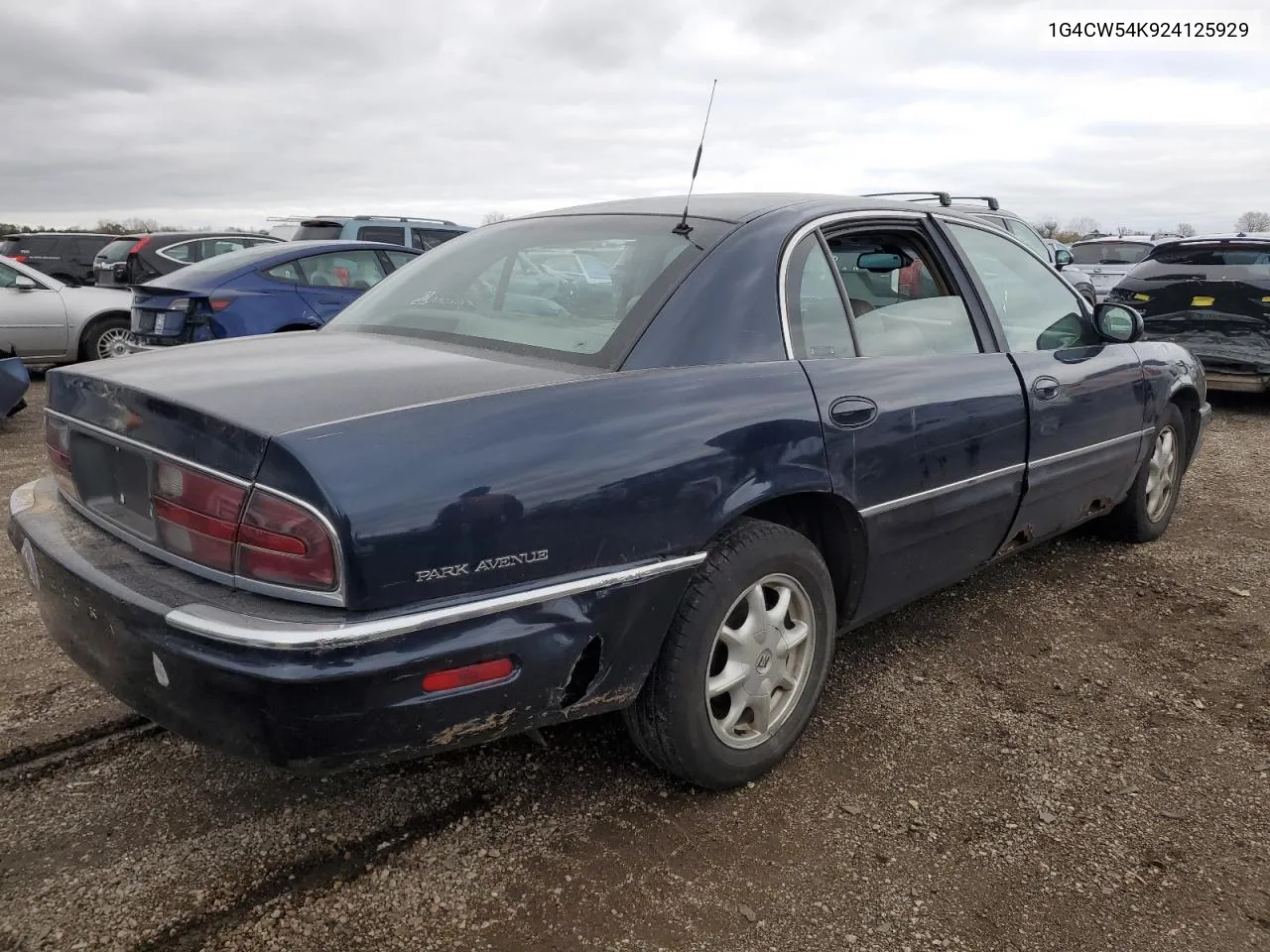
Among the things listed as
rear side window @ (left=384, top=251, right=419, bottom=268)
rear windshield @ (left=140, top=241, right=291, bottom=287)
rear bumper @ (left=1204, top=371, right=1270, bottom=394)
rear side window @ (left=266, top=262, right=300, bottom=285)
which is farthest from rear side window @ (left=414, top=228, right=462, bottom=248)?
rear bumper @ (left=1204, top=371, right=1270, bottom=394)

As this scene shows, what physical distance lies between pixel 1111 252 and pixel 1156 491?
1378 centimetres

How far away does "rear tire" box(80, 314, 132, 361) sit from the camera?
9680 millimetres

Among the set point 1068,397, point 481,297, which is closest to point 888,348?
point 1068,397

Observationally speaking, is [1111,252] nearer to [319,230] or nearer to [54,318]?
[319,230]

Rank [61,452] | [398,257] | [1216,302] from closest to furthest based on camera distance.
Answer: [61,452]
[1216,302]
[398,257]

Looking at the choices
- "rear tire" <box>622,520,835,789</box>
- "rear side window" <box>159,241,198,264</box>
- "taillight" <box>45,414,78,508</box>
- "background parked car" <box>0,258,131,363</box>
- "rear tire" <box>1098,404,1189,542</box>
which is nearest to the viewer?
"rear tire" <box>622,520,835,789</box>

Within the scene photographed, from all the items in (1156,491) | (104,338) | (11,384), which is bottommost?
(1156,491)

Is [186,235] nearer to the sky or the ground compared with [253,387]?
nearer to the sky

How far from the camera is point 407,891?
214 centimetres

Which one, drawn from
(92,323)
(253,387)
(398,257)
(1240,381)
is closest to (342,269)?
(398,257)

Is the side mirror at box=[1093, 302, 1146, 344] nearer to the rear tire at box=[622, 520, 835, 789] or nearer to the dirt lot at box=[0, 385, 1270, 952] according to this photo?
the dirt lot at box=[0, 385, 1270, 952]

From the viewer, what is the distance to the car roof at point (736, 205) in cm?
282

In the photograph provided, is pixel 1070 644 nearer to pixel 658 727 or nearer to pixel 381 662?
pixel 658 727

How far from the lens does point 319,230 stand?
39.5 ft
